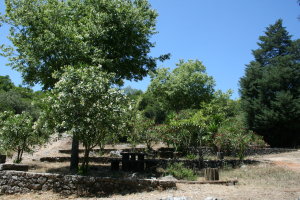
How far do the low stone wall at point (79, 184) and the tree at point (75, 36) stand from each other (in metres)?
4.90

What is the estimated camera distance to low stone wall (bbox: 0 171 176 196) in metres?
6.42

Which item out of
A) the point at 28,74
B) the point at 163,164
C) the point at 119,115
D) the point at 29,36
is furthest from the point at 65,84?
the point at 163,164

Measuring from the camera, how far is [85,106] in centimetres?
700

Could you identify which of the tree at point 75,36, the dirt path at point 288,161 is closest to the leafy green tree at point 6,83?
the tree at point 75,36

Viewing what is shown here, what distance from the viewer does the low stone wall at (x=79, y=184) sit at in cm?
642

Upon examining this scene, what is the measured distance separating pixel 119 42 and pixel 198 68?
19.8 meters

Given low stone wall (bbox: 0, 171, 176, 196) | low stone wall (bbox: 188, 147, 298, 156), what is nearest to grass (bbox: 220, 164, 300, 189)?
low stone wall (bbox: 0, 171, 176, 196)

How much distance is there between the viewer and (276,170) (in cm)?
958

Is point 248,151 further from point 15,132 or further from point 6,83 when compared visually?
point 6,83

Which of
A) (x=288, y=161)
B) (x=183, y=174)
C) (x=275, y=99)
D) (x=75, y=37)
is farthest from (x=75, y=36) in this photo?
(x=275, y=99)

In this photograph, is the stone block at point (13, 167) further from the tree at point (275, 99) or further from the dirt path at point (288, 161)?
the tree at point (275, 99)

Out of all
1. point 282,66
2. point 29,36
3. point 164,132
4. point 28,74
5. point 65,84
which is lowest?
point 164,132

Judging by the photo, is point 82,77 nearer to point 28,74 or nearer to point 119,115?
point 119,115

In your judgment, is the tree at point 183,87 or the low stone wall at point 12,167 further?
the tree at point 183,87
